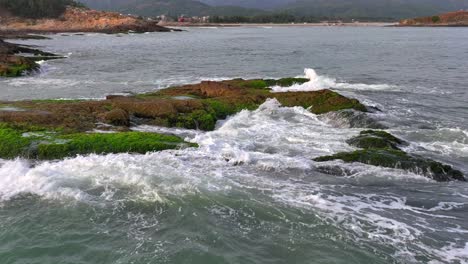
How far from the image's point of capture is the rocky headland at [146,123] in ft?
42.4

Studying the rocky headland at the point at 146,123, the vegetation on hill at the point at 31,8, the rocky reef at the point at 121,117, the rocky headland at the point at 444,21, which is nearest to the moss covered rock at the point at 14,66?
the rocky reef at the point at 121,117

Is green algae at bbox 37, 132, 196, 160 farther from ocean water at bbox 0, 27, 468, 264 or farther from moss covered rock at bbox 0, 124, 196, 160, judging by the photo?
ocean water at bbox 0, 27, 468, 264

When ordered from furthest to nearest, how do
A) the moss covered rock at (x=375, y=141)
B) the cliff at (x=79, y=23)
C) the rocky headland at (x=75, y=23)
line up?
the cliff at (x=79, y=23) → the rocky headland at (x=75, y=23) → the moss covered rock at (x=375, y=141)

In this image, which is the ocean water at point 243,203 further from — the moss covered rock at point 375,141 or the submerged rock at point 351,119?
the moss covered rock at point 375,141

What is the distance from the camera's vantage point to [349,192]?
439 inches

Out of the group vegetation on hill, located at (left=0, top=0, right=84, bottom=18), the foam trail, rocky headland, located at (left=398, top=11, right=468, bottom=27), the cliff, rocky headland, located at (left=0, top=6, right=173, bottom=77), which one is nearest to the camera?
the foam trail

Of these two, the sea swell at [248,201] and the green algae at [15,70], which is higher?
the green algae at [15,70]

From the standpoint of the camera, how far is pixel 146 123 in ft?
54.8

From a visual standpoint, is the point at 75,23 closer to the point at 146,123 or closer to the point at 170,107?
the point at 170,107

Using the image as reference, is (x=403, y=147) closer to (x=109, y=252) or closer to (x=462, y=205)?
(x=462, y=205)

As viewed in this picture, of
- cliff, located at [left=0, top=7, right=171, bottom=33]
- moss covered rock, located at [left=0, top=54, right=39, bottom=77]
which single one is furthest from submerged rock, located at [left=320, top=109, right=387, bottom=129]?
cliff, located at [left=0, top=7, right=171, bottom=33]

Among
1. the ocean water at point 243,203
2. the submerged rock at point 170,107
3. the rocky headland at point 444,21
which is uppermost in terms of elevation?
the rocky headland at point 444,21

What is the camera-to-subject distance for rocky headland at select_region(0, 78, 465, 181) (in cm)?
1292

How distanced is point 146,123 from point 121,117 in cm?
94
